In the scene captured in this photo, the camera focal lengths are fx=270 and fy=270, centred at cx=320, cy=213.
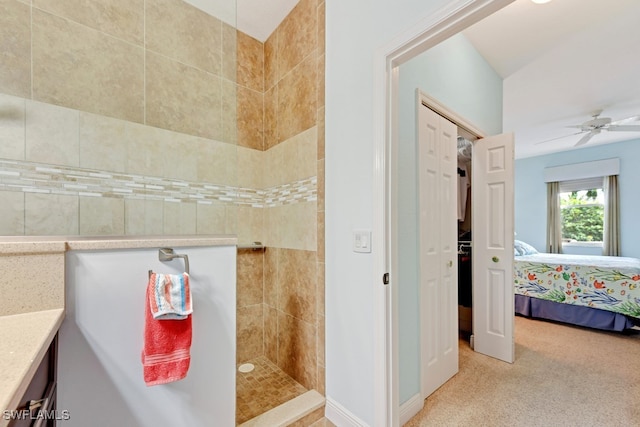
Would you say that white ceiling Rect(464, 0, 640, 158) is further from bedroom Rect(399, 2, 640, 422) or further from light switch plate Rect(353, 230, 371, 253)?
light switch plate Rect(353, 230, 371, 253)

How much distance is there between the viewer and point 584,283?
3.17 metres

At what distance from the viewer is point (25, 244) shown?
2.80ft

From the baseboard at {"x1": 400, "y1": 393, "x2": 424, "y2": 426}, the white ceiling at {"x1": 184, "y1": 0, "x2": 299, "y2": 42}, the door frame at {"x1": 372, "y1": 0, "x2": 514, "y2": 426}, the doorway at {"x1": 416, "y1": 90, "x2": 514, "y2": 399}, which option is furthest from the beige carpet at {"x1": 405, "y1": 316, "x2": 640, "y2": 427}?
the white ceiling at {"x1": 184, "y1": 0, "x2": 299, "y2": 42}

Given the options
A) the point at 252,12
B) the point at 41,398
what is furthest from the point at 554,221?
the point at 41,398

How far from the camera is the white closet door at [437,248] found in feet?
6.13

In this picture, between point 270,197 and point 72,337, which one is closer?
point 72,337

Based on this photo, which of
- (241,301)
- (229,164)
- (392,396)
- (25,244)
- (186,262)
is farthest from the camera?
(241,301)

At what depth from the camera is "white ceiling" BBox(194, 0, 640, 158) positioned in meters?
2.00

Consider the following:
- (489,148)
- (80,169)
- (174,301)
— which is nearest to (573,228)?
(489,148)

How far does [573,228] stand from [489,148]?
483 cm

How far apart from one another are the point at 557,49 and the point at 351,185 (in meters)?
2.54

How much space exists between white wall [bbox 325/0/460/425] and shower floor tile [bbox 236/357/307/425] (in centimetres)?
33

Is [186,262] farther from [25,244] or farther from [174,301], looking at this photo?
[25,244]

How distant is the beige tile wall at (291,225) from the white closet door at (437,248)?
2.32 ft
